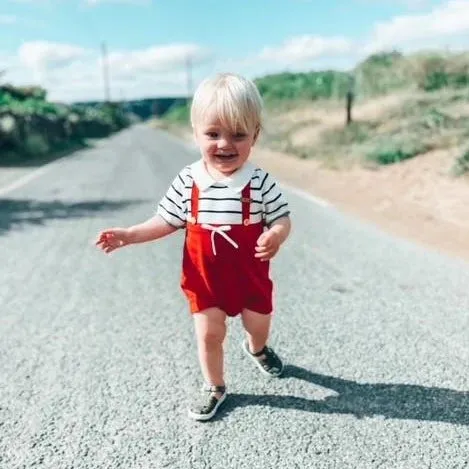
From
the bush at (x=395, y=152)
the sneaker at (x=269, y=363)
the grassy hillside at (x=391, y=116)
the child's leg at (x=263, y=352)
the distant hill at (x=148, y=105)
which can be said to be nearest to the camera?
the child's leg at (x=263, y=352)

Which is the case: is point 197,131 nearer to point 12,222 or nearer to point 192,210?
point 192,210

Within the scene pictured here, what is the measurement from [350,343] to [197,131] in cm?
158

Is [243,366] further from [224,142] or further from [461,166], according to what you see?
[461,166]

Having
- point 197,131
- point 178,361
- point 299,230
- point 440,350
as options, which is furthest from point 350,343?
point 299,230

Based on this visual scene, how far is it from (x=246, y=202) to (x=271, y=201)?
4.6 inches

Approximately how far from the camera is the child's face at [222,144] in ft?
7.48

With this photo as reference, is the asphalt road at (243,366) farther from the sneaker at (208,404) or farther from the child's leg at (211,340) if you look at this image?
the child's leg at (211,340)

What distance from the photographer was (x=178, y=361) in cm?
304

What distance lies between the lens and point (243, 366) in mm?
2963

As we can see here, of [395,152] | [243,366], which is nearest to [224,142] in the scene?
[243,366]

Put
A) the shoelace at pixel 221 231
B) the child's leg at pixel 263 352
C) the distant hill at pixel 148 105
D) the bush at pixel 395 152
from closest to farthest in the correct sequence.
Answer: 1. the shoelace at pixel 221 231
2. the child's leg at pixel 263 352
3. the bush at pixel 395 152
4. the distant hill at pixel 148 105

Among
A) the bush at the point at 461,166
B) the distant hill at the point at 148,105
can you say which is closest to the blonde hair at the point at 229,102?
the bush at the point at 461,166

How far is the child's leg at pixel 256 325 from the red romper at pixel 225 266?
61mm

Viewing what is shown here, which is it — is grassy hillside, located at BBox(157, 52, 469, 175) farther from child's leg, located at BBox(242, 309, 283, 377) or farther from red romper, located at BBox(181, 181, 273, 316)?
red romper, located at BBox(181, 181, 273, 316)
